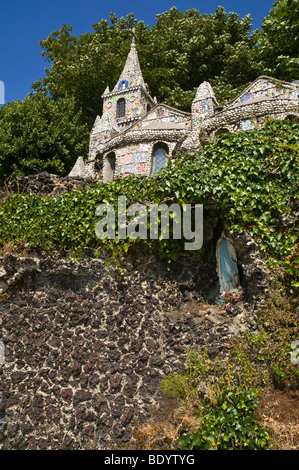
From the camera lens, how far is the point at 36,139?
17984mm

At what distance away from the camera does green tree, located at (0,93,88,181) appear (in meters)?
17.3

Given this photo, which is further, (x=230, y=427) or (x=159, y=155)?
(x=159, y=155)

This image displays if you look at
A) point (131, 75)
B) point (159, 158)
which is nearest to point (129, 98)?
point (131, 75)

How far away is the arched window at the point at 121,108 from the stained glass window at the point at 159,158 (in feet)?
33.9

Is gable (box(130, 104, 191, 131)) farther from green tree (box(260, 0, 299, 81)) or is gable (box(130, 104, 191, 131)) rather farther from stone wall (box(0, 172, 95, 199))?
stone wall (box(0, 172, 95, 199))

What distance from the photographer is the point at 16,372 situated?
6773 millimetres

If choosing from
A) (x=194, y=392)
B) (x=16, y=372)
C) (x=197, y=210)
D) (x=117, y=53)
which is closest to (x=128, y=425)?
(x=194, y=392)

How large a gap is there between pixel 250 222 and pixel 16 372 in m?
5.29

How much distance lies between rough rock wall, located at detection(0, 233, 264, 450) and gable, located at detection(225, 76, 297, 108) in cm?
968

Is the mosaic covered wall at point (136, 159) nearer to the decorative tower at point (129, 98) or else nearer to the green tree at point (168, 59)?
the decorative tower at point (129, 98)

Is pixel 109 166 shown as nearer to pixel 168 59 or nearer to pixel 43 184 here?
pixel 43 184

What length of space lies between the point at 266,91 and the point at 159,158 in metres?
5.16

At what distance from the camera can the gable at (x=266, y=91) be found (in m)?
13.6

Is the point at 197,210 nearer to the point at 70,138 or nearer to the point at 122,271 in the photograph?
the point at 122,271
